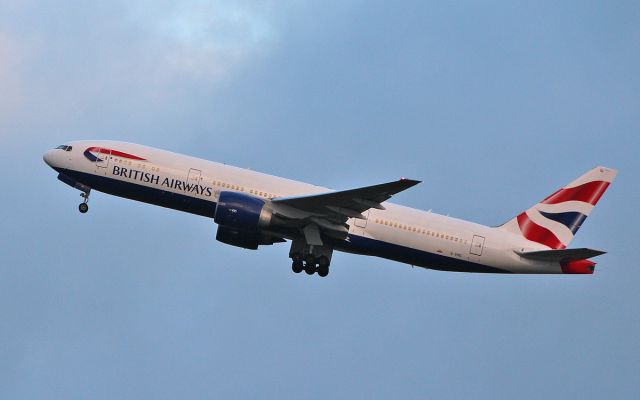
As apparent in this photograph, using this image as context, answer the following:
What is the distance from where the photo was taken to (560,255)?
156 ft

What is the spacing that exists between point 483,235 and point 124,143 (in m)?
17.4

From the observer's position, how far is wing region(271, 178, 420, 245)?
4475cm

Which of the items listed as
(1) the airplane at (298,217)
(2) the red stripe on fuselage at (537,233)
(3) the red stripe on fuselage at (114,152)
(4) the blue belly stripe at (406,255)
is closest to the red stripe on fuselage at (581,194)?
(2) the red stripe on fuselage at (537,233)

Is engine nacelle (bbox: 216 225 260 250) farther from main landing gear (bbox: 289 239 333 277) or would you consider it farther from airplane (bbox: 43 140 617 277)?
main landing gear (bbox: 289 239 333 277)

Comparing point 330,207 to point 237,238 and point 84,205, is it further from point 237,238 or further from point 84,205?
point 84,205

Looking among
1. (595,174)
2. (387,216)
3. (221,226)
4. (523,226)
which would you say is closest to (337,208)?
(387,216)

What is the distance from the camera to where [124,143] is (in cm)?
4903

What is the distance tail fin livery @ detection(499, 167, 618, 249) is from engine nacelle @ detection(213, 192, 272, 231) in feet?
39.0

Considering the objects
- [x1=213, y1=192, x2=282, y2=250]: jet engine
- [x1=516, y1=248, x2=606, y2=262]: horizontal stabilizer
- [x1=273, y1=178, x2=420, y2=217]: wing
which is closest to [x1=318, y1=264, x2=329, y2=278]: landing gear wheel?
[x1=273, y1=178, x2=420, y2=217]: wing

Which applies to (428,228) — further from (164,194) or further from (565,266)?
(164,194)

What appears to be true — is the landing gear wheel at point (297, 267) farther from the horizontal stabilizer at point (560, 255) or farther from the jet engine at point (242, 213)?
the horizontal stabilizer at point (560, 255)

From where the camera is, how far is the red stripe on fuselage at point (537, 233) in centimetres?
5006

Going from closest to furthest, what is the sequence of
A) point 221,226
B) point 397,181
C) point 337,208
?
1. point 397,181
2. point 337,208
3. point 221,226

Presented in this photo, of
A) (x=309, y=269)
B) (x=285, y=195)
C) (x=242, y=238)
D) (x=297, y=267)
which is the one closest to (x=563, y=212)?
(x=309, y=269)
